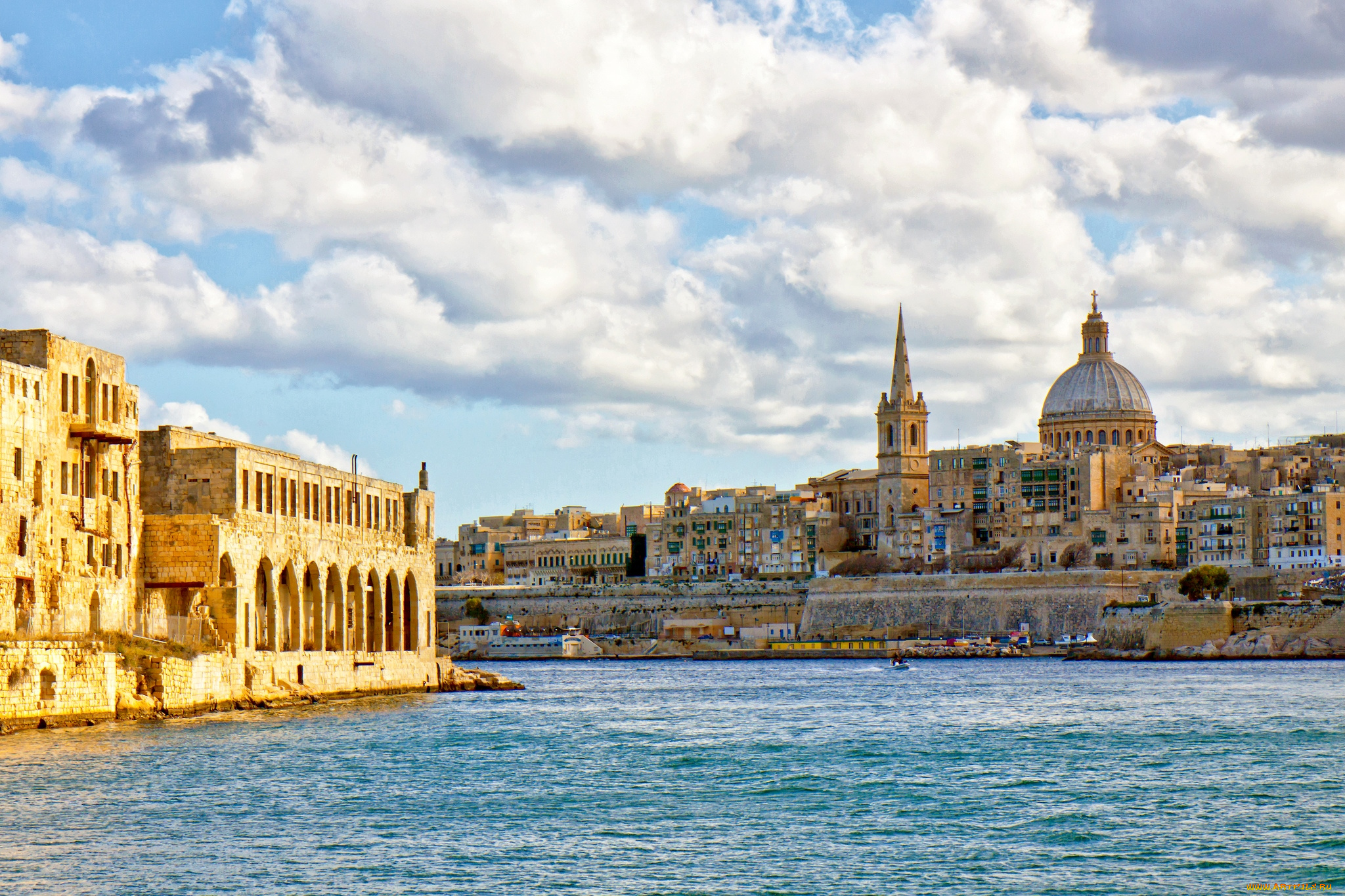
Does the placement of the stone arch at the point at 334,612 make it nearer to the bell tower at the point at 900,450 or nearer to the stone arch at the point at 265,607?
the stone arch at the point at 265,607

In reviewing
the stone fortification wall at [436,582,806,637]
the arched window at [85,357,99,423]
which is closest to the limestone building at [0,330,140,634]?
the arched window at [85,357,99,423]

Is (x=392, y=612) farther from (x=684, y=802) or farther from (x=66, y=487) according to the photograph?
(x=684, y=802)

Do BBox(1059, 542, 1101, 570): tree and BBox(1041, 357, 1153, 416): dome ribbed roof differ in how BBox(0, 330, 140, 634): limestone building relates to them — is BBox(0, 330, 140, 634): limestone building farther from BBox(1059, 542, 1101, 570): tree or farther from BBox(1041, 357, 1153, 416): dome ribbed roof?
BBox(1041, 357, 1153, 416): dome ribbed roof

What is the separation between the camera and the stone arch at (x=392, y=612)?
192ft

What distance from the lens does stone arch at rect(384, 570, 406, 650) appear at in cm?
5862

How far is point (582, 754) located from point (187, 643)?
419 inches

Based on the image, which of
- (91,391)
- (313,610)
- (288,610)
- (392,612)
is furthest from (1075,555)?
(91,391)

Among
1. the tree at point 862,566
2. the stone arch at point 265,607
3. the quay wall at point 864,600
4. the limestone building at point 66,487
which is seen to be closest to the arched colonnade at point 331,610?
the stone arch at point 265,607

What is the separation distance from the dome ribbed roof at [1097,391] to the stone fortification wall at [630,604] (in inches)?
1346

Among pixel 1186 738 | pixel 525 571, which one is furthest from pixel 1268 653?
pixel 525 571

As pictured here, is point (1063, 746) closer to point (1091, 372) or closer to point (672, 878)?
point (672, 878)

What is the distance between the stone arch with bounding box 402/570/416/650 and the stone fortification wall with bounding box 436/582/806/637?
57.5m

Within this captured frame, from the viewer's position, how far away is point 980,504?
132m

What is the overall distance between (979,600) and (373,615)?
57.0 m
